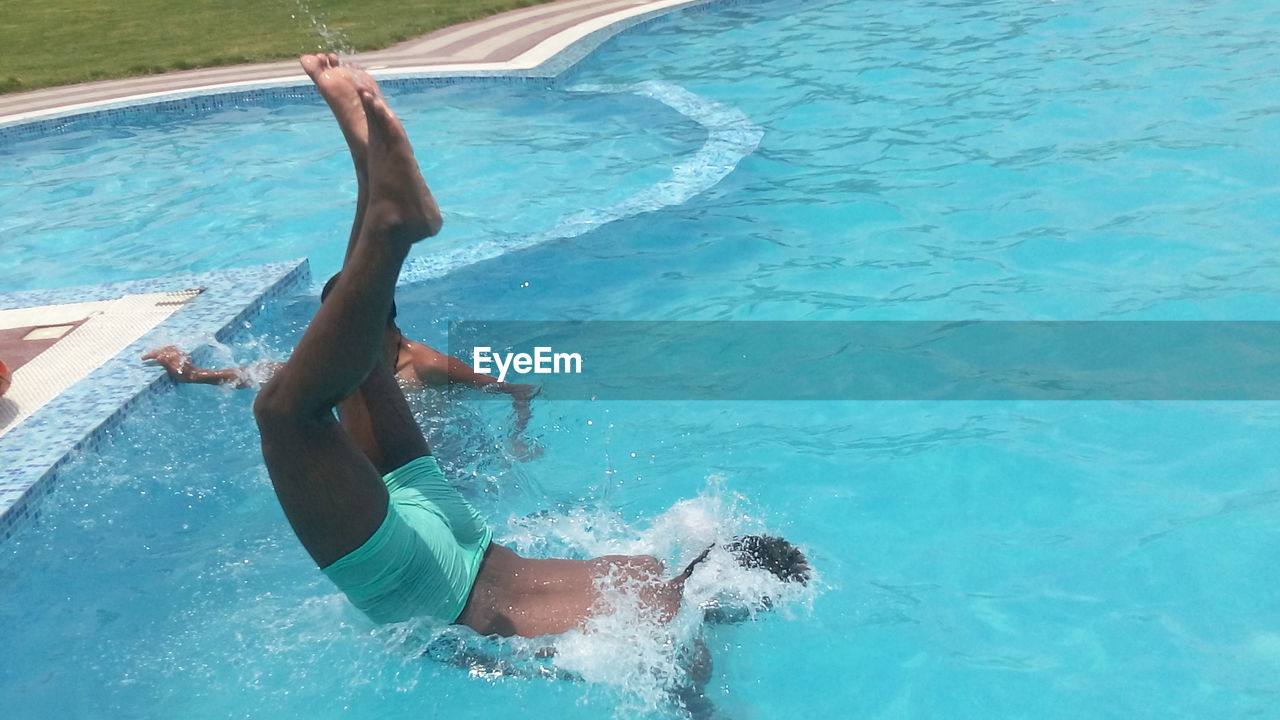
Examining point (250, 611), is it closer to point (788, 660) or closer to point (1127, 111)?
point (788, 660)

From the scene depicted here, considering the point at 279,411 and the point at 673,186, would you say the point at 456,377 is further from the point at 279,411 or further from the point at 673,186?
the point at 673,186

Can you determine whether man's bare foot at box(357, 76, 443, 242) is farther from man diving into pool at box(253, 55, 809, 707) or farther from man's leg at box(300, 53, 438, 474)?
man's leg at box(300, 53, 438, 474)

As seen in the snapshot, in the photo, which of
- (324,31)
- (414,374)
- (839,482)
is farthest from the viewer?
(324,31)

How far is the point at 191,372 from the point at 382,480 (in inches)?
107

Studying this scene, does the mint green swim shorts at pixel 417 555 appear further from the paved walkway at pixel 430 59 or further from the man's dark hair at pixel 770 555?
the paved walkway at pixel 430 59

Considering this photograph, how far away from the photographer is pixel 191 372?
5348mm

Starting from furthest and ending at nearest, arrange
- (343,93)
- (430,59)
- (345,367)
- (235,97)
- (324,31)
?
(324,31) → (430,59) → (235,97) → (343,93) → (345,367)

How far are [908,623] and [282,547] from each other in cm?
245

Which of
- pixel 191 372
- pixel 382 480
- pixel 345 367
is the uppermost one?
pixel 345 367

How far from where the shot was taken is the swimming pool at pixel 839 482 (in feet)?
12.8

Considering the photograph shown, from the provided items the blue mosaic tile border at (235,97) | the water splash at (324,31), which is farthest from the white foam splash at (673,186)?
the water splash at (324,31)

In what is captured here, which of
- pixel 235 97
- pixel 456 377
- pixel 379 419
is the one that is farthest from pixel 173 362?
pixel 235 97

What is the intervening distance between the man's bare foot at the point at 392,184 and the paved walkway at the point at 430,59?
28.8 feet

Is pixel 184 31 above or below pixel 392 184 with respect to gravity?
below
